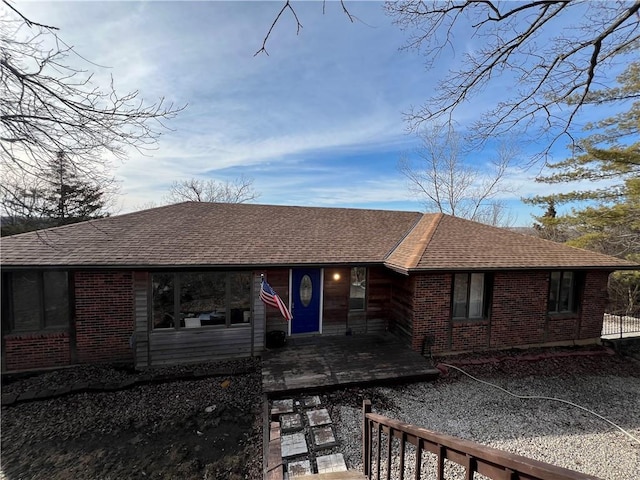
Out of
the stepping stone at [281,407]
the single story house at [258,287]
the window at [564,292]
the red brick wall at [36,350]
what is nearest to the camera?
the stepping stone at [281,407]

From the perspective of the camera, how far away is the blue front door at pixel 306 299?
876 centimetres

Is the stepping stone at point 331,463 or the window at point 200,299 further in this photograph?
the window at point 200,299

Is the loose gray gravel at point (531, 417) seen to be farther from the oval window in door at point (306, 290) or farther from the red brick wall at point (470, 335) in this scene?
the oval window in door at point (306, 290)

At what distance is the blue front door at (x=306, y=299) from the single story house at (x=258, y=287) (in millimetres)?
30

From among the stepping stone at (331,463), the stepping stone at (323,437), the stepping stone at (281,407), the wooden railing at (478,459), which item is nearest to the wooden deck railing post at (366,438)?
the wooden railing at (478,459)

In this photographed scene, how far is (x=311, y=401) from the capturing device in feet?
19.2

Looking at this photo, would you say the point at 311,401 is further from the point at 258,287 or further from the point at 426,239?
the point at 426,239

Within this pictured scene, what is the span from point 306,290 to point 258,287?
1565mm

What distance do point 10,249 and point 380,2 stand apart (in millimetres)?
9224

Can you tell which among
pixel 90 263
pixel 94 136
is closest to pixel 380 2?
pixel 94 136

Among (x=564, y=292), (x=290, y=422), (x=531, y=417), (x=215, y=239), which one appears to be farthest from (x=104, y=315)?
(x=564, y=292)

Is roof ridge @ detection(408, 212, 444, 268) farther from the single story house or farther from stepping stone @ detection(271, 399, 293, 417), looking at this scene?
stepping stone @ detection(271, 399, 293, 417)

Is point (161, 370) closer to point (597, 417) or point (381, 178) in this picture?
point (597, 417)

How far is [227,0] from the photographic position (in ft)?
15.2
